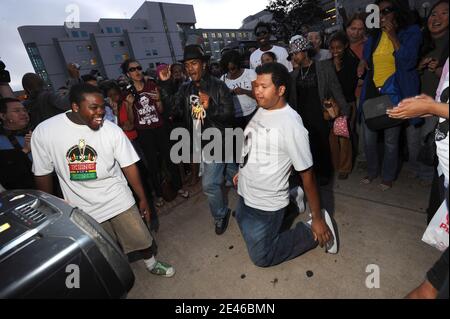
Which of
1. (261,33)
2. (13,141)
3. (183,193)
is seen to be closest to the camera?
(13,141)

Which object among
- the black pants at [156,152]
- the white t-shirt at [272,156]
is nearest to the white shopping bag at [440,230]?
the white t-shirt at [272,156]

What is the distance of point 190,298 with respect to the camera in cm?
212

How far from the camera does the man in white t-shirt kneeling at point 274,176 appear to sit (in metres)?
1.92

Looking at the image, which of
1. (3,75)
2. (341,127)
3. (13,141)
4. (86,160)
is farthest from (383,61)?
(3,75)

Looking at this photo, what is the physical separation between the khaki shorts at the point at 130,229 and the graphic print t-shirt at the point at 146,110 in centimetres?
157

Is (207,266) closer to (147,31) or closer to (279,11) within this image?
(279,11)

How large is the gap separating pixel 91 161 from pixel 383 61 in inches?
131

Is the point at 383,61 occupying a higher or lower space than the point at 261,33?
lower

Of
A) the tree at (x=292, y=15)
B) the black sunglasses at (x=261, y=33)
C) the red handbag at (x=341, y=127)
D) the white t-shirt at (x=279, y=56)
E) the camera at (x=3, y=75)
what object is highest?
the tree at (x=292, y=15)

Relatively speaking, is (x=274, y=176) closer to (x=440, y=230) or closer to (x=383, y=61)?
(x=440, y=230)

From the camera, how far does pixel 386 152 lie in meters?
3.04

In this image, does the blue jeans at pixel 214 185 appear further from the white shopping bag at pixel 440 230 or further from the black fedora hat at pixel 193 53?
the white shopping bag at pixel 440 230

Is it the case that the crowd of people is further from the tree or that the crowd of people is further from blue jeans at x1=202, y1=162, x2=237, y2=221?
the tree
